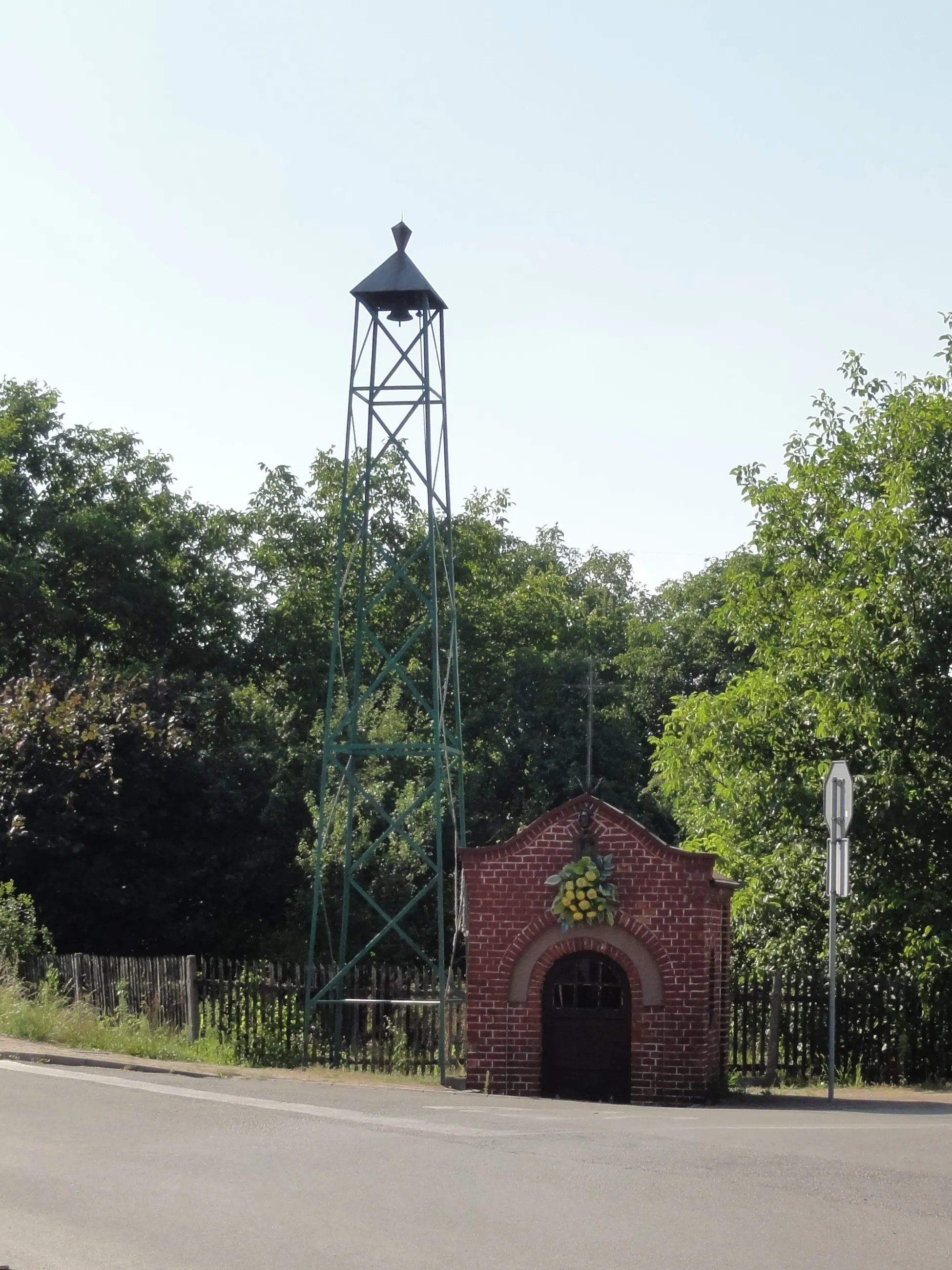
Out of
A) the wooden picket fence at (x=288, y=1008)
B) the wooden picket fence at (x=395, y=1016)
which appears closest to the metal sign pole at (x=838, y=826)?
the wooden picket fence at (x=395, y=1016)

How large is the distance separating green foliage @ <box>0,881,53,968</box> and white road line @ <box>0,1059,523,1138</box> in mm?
6356

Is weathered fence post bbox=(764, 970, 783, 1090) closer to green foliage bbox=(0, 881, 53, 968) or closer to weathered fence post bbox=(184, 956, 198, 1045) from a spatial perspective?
weathered fence post bbox=(184, 956, 198, 1045)

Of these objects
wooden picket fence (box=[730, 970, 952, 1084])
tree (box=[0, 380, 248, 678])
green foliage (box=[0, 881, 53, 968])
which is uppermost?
tree (box=[0, 380, 248, 678])

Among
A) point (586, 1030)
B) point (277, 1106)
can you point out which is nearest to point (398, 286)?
point (586, 1030)

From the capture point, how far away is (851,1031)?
22984mm

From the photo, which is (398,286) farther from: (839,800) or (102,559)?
(102,559)

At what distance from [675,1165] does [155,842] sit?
23337 millimetres

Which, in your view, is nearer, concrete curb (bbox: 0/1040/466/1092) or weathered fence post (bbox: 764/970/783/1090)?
concrete curb (bbox: 0/1040/466/1092)

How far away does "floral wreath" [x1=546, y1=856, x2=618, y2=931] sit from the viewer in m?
18.5

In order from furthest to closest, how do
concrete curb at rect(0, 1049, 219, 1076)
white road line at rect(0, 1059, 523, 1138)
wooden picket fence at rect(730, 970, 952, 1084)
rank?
wooden picket fence at rect(730, 970, 952, 1084) < concrete curb at rect(0, 1049, 219, 1076) < white road line at rect(0, 1059, 523, 1138)

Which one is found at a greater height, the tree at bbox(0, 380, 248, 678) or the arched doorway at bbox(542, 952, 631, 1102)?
the tree at bbox(0, 380, 248, 678)

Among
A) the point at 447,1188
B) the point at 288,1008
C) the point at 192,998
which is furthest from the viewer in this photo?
the point at 192,998


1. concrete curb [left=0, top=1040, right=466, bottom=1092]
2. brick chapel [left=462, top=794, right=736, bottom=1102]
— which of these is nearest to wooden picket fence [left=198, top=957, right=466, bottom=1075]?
concrete curb [left=0, top=1040, right=466, bottom=1092]

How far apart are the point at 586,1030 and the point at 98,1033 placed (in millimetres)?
6509
